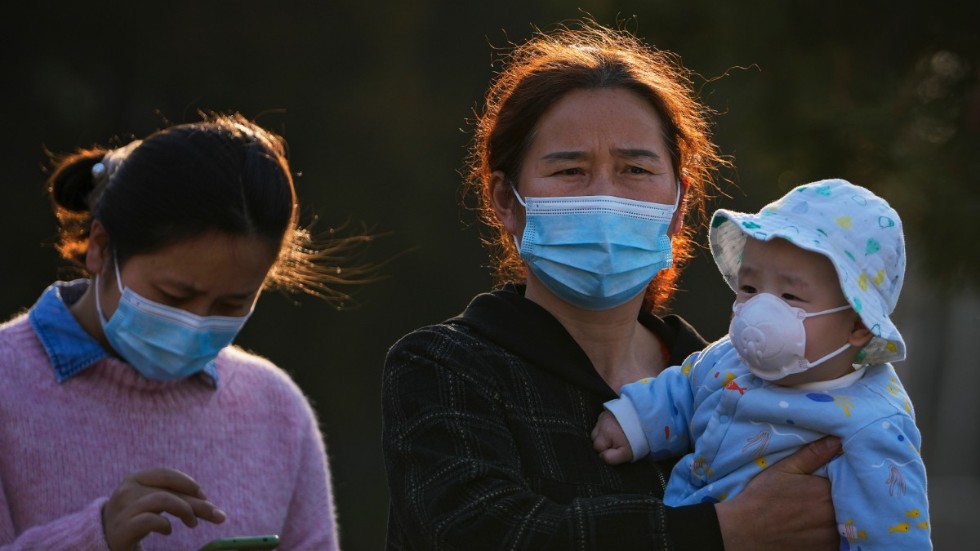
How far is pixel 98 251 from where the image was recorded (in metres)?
3.80

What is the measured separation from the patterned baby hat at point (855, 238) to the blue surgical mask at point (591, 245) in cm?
36

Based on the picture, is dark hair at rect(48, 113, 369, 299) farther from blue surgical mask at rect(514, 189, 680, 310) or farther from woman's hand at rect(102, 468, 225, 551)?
blue surgical mask at rect(514, 189, 680, 310)

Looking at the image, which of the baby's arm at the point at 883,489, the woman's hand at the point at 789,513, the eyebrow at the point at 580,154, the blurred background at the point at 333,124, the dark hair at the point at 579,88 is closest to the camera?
the baby's arm at the point at 883,489

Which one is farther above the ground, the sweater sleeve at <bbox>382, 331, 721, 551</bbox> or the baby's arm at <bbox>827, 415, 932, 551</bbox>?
the baby's arm at <bbox>827, 415, 932, 551</bbox>

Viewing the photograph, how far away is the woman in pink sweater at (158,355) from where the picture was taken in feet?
11.8

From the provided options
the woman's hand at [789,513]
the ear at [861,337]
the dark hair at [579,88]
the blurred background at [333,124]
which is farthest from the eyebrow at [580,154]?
the blurred background at [333,124]

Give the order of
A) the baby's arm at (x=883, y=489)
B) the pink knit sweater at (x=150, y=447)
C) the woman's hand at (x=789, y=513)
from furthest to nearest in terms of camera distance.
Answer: the pink knit sweater at (x=150, y=447)
the woman's hand at (x=789, y=513)
the baby's arm at (x=883, y=489)

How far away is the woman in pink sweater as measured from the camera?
358 cm

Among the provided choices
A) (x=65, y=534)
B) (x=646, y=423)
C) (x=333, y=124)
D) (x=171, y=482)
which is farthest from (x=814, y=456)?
(x=333, y=124)

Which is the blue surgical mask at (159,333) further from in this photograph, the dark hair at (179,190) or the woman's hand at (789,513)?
the woman's hand at (789,513)

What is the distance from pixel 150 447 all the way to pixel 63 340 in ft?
1.08

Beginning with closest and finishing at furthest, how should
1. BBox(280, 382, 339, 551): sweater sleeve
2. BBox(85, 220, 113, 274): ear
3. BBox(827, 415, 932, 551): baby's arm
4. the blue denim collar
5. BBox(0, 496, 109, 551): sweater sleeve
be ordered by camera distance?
BBox(827, 415, 932, 551): baby's arm, BBox(0, 496, 109, 551): sweater sleeve, the blue denim collar, BBox(85, 220, 113, 274): ear, BBox(280, 382, 339, 551): sweater sleeve

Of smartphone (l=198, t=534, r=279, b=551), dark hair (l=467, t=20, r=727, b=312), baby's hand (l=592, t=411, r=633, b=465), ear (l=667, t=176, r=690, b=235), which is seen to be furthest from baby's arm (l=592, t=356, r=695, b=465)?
smartphone (l=198, t=534, r=279, b=551)

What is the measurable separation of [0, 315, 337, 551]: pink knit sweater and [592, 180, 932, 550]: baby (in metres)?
1.35
